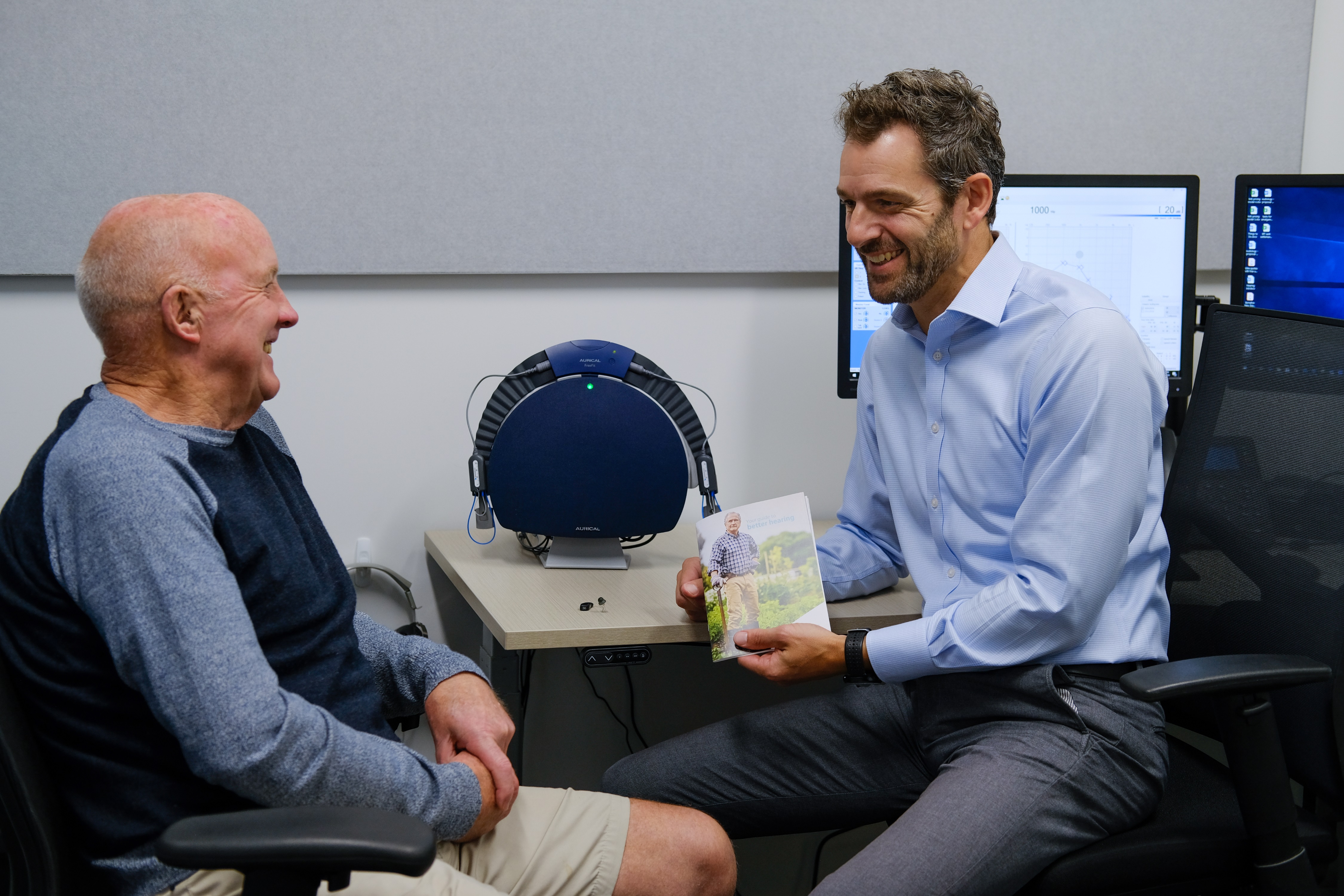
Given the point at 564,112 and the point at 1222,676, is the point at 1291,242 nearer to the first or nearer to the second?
the point at 1222,676

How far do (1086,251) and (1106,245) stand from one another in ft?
0.12

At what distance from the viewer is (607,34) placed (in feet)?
6.37

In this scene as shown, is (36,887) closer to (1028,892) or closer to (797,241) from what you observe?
(1028,892)

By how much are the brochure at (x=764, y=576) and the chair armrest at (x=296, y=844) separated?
1.92ft

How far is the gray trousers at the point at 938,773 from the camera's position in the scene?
3.78 ft

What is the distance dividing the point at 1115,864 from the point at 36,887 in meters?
1.06

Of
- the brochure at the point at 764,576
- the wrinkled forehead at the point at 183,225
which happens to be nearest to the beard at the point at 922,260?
the brochure at the point at 764,576

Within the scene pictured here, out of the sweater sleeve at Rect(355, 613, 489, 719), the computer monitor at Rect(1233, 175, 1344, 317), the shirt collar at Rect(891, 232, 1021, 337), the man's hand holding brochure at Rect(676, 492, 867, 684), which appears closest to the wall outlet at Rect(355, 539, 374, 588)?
the sweater sleeve at Rect(355, 613, 489, 719)

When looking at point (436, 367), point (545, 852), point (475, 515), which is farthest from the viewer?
point (436, 367)

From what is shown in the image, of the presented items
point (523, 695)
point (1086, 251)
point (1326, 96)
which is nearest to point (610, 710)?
point (523, 695)

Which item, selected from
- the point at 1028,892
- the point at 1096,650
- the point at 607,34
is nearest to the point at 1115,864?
the point at 1028,892

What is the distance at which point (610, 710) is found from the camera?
218cm

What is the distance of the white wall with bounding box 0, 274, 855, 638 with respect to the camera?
1847mm

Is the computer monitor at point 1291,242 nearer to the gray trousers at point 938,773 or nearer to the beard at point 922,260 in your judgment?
the beard at point 922,260
